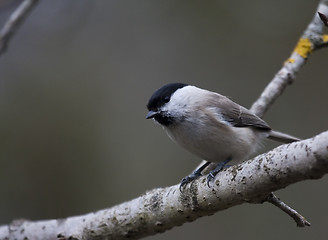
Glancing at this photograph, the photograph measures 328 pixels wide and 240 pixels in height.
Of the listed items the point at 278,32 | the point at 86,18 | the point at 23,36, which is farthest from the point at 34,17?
the point at 278,32

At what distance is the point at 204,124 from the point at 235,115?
0.38 m

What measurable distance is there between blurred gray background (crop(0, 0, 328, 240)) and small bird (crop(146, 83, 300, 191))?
1835 mm

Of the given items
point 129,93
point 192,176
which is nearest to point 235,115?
point 192,176

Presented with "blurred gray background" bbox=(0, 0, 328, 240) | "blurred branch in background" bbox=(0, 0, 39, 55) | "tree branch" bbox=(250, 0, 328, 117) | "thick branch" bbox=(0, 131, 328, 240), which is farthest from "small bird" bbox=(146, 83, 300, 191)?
"blurred gray background" bbox=(0, 0, 328, 240)

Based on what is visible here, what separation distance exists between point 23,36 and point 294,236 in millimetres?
4718

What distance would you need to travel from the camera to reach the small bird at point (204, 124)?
3.03 m

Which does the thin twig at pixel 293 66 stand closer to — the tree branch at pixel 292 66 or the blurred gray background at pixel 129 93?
the tree branch at pixel 292 66

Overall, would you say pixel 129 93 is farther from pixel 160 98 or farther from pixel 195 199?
pixel 195 199

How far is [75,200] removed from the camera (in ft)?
17.8

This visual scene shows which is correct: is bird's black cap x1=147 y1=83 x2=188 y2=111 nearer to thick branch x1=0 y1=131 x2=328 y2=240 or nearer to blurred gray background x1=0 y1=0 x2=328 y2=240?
thick branch x1=0 y1=131 x2=328 y2=240

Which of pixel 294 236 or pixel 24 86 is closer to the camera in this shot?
pixel 294 236

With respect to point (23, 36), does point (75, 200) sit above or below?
below

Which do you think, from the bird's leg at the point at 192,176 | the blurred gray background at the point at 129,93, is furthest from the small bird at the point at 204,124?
the blurred gray background at the point at 129,93

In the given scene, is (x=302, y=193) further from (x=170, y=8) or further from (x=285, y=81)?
(x=170, y=8)
